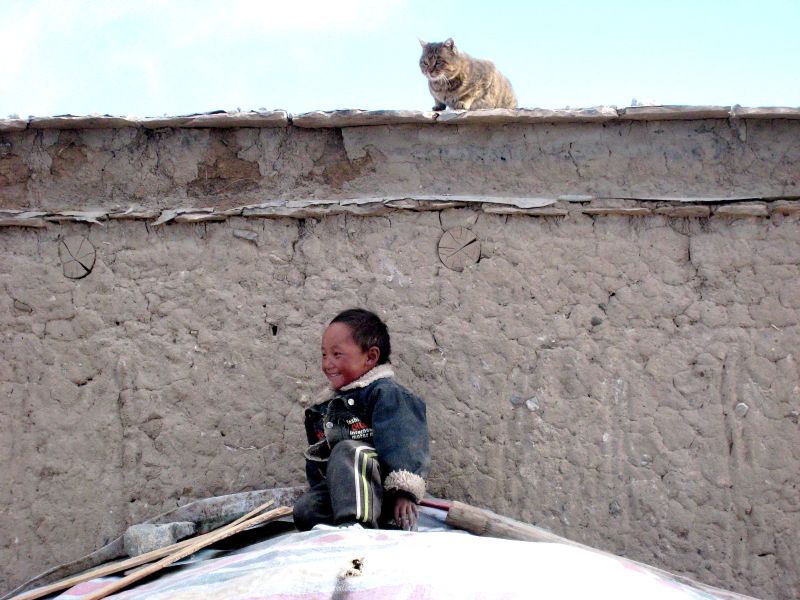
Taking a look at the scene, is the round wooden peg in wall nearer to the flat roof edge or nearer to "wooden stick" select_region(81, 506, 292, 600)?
the flat roof edge

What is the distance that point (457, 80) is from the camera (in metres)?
6.49

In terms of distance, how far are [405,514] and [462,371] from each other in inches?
37.1

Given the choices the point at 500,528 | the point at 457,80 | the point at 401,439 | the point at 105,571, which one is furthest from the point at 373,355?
the point at 457,80

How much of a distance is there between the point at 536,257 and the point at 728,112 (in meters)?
0.98

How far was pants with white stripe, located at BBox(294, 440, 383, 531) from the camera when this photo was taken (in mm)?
3217

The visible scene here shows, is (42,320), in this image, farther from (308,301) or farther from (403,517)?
(403,517)

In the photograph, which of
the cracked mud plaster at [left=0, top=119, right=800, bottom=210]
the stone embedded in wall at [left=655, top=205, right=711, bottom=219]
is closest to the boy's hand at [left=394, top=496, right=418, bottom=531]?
the cracked mud plaster at [left=0, top=119, right=800, bottom=210]

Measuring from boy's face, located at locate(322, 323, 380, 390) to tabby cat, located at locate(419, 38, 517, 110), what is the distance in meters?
3.06

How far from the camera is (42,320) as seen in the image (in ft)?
14.3

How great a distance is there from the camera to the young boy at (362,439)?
10.8 ft

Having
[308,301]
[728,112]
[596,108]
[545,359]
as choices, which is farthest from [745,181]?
[308,301]

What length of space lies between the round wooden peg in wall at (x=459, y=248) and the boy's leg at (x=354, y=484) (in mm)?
1111

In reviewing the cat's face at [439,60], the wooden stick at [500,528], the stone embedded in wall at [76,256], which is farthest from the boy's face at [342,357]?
the cat's face at [439,60]

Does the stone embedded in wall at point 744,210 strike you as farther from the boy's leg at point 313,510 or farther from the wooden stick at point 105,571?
the wooden stick at point 105,571
